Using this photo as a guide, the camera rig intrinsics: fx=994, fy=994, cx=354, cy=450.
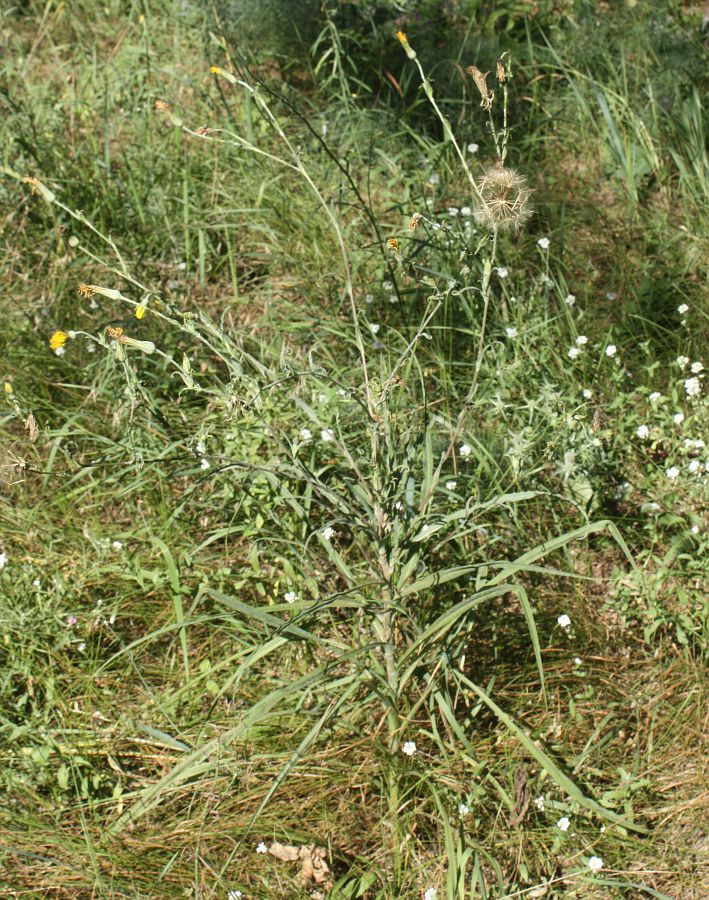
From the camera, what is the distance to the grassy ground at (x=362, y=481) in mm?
2004

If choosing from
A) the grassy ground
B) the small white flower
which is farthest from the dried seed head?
the small white flower

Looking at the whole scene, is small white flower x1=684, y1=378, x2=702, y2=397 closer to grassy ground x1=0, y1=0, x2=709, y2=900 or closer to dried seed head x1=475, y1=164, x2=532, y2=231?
grassy ground x1=0, y1=0, x2=709, y2=900

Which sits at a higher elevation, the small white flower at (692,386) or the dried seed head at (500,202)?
the dried seed head at (500,202)

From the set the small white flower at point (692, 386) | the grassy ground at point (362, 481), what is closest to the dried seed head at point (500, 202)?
the grassy ground at point (362, 481)

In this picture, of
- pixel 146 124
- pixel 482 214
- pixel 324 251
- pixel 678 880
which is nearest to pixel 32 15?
pixel 146 124

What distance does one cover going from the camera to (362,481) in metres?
1.94

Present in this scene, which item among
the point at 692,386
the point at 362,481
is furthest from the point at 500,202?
the point at 692,386

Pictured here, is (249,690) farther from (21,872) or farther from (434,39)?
(434,39)

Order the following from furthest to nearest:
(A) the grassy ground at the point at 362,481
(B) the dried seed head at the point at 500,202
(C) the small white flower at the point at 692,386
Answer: (C) the small white flower at the point at 692,386
(A) the grassy ground at the point at 362,481
(B) the dried seed head at the point at 500,202

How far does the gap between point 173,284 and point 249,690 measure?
1.43m

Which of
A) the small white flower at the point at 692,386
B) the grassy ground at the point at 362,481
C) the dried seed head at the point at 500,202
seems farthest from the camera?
the small white flower at the point at 692,386

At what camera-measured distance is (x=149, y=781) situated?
7.17 ft

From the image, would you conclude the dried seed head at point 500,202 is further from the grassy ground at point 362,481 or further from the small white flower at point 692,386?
the small white flower at point 692,386

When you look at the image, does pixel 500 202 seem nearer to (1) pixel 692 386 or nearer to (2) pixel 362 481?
(2) pixel 362 481
